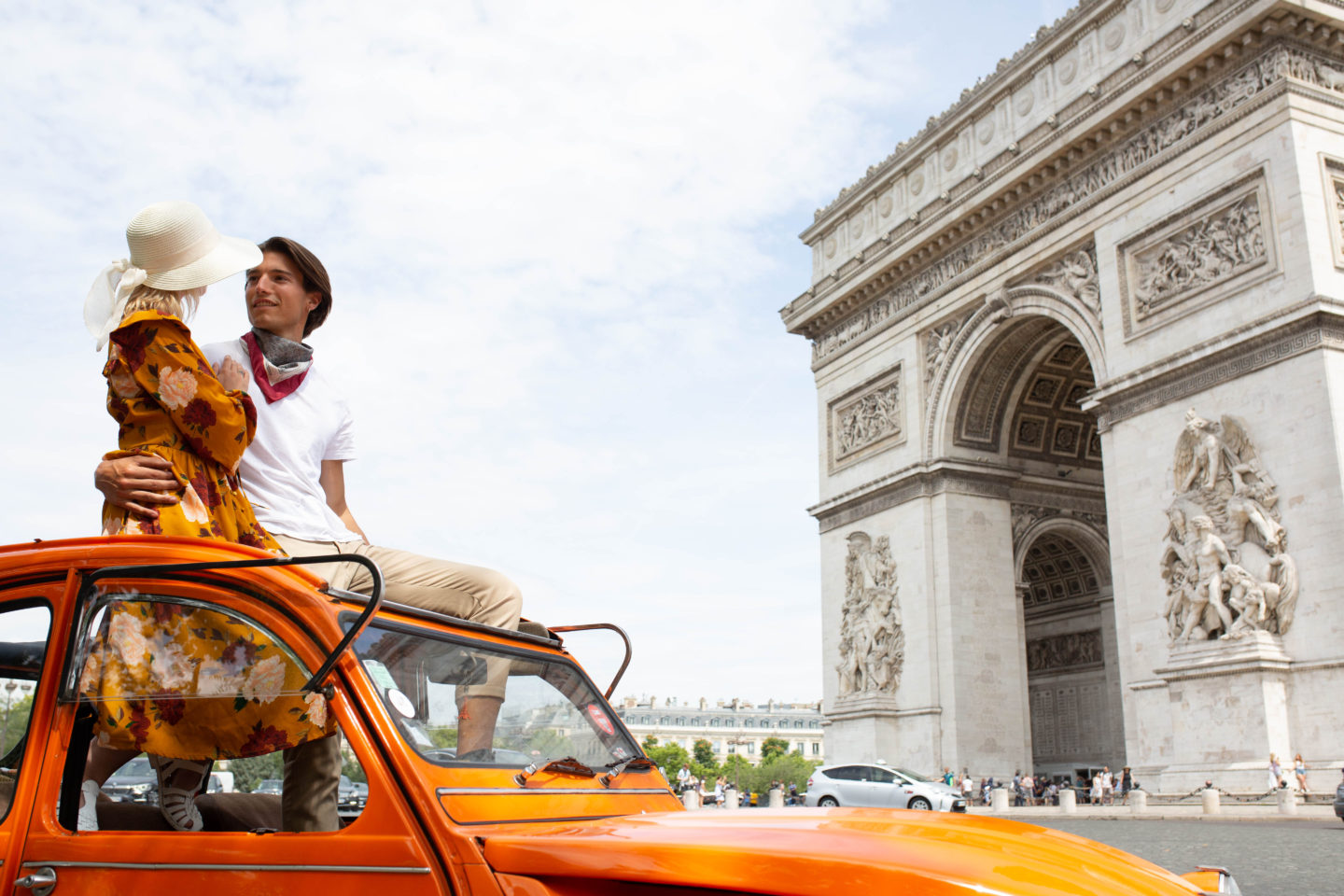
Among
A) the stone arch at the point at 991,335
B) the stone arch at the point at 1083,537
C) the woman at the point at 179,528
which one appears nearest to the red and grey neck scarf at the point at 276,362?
the woman at the point at 179,528

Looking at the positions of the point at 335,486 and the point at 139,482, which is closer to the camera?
A: the point at 139,482

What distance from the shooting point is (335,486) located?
3.45 meters

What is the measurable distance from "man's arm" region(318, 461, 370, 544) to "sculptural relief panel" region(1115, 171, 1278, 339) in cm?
1695

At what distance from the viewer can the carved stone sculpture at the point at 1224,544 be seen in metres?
16.1

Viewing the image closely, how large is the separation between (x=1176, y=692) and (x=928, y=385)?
30.4 feet

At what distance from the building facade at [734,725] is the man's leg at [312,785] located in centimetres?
11028

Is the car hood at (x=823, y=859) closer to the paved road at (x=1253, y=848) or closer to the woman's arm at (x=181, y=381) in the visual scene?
the woman's arm at (x=181, y=381)

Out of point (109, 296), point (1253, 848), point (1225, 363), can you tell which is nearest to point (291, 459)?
point (109, 296)

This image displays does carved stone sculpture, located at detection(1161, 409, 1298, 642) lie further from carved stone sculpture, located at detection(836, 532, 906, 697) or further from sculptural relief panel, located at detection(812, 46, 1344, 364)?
carved stone sculpture, located at detection(836, 532, 906, 697)

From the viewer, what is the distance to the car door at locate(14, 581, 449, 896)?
2.03m

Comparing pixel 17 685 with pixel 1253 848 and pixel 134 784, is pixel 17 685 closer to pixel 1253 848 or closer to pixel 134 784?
pixel 134 784

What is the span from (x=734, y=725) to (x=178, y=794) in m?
131

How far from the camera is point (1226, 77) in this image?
18.1m

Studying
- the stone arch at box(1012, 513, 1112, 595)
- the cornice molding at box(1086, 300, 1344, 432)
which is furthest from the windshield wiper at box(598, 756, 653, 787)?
the stone arch at box(1012, 513, 1112, 595)
